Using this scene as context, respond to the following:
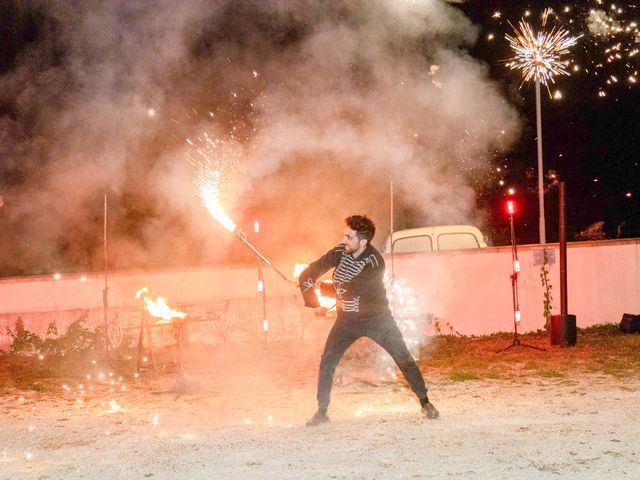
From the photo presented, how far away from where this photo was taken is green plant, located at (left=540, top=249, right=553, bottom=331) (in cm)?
1281

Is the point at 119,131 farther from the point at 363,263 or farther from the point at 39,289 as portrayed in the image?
the point at 363,263

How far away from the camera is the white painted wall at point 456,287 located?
505 inches

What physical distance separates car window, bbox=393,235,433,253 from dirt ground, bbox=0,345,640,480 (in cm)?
551

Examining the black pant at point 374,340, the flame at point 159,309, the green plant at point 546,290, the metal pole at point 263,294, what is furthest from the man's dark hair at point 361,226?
the green plant at point 546,290

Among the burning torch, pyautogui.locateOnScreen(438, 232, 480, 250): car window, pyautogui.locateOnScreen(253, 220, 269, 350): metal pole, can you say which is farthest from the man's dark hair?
pyautogui.locateOnScreen(438, 232, 480, 250): car window

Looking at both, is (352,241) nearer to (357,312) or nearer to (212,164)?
(357,312)

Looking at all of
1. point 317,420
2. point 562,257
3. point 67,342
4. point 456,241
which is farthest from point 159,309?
point 456,241

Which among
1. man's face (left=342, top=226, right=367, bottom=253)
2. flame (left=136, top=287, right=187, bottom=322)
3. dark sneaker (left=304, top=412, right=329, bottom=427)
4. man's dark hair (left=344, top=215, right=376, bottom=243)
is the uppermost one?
man's dark hair (left=344, top=215, right=376, bottom=243)

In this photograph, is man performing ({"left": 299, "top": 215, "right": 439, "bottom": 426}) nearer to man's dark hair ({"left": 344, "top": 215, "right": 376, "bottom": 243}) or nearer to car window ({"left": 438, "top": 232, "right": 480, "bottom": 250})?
man's dark hair ({"left": 344, "top": 215, "right": 376, "bottom": 243})

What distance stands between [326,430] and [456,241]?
346 inches

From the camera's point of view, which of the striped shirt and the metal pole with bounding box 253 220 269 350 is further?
the metal pole with bounding box 253 220 269 350

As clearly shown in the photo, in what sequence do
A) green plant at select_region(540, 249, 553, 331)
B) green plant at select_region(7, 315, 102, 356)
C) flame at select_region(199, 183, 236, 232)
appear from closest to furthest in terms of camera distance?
flame at select_region(199, 183, 236, 232)
green plant at select_region(7, 315, 102, 356)
green plant at select_region(540, 249, 553, 331)

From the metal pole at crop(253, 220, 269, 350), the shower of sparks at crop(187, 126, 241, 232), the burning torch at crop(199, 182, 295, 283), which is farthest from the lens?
the shower of sparks at crop(187, 126, 241, 232)

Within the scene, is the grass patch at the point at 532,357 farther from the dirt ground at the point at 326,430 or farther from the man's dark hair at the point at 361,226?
the man's dark hair at the point at 361,226
